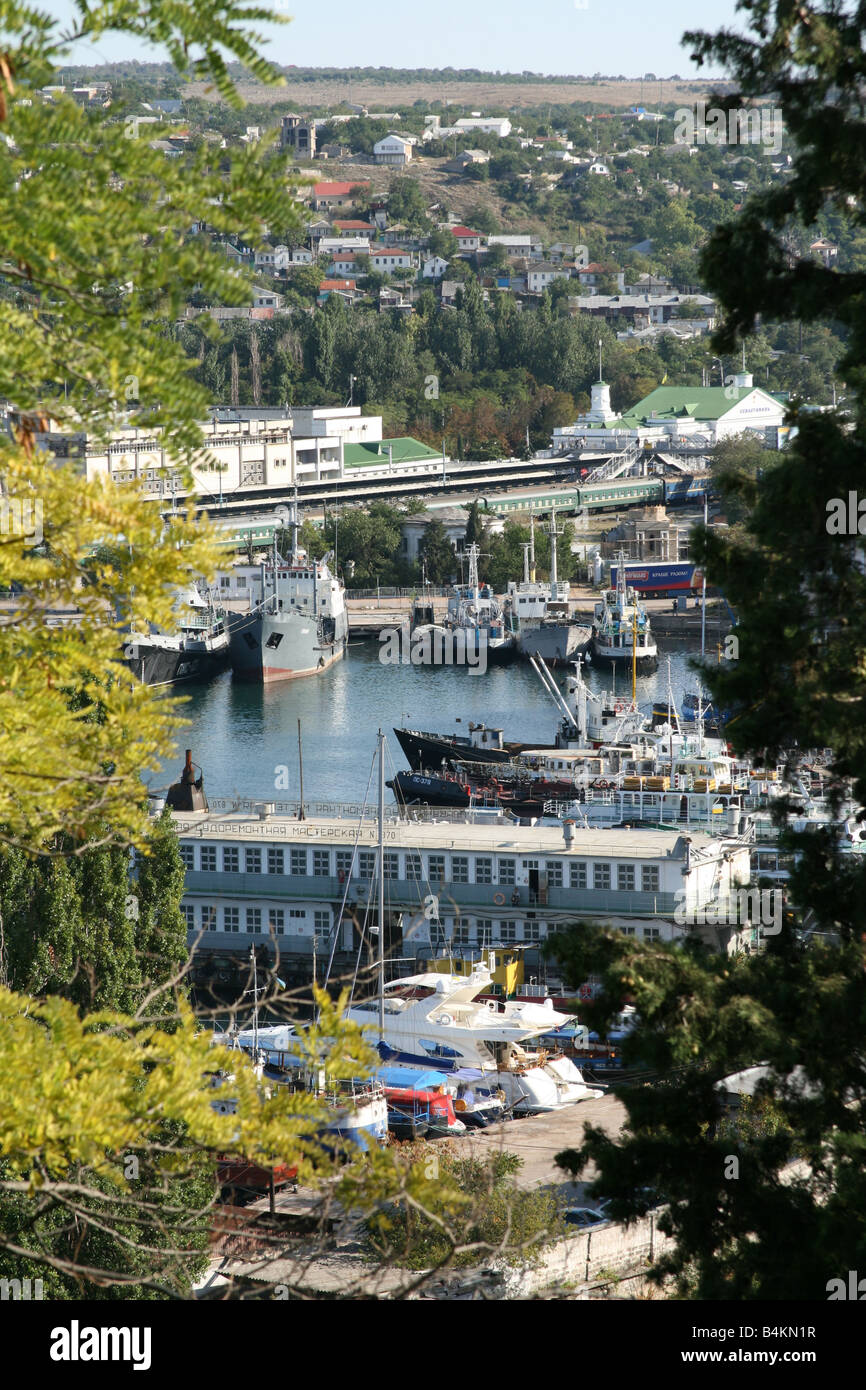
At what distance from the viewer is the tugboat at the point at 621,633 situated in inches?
1045

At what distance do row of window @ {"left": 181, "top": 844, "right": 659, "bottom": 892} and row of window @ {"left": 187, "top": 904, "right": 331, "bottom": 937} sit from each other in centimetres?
27

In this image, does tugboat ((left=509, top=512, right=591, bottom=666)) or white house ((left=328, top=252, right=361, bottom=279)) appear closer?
tugboat ((left=509, top=512, right=591, bottom=666))

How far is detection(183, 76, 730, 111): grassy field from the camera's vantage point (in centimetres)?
12444

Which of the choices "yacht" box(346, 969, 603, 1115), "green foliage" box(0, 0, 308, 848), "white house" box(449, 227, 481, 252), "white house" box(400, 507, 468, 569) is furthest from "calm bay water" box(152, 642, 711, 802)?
"white house" box(449, 227, 481, 252)

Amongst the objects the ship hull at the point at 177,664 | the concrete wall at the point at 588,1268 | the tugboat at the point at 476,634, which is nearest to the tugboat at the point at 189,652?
the ship hull at the point at 177,664

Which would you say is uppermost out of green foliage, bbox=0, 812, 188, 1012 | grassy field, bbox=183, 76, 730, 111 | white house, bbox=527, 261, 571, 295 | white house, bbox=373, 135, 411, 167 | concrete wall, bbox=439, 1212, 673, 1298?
grassy field, bbox=183, 76, 730, 111

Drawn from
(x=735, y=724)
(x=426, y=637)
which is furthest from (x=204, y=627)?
(x=735, y=724)

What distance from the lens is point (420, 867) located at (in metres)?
12.2

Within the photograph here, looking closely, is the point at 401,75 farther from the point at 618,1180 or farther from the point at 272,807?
the point at 618,1180

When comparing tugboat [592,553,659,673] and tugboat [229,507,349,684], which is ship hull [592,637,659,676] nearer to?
tugboat [592,553,659,673]

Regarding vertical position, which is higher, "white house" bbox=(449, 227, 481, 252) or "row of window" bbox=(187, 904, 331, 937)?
"white house" bbox=(449, 227, 481, 252)

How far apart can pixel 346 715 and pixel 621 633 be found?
580 cm

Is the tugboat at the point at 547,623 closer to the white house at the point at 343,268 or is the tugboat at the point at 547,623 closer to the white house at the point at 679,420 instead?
the white house at the point at 679,420

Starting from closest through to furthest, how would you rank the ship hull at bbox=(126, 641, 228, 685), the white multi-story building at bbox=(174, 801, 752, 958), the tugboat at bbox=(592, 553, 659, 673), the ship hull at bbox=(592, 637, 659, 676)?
1. the white multi-story building at bbox=(174, 801, 752, 958)
2. the ship hull at bbox=(126, 641, 228, 685)
3. the ship hull at bbox=(592, 637, 659, 676)
4. the tugboat at bbox=(592, 553, 659, 673)
